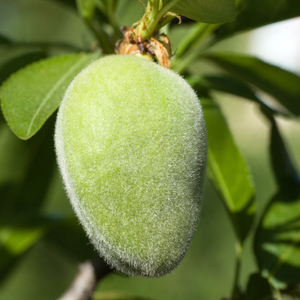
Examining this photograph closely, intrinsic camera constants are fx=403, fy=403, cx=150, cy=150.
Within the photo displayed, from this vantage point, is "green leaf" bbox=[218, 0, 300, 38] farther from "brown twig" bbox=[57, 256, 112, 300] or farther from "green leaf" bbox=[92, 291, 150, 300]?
"green leaf" bbox=[92, 291, 150, 300]

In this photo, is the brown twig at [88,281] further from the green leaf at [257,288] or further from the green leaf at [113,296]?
the green leaf at [257,288]

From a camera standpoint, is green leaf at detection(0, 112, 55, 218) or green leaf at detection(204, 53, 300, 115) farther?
green leaf at detection(0, 112, 55, 218)

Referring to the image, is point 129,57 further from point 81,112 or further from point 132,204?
point 132,204

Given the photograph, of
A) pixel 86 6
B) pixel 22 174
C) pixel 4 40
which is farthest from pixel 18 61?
pixel 22 174

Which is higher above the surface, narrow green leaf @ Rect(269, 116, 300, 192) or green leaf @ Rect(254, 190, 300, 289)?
narrow green leaf @ Rect(269, 116, 300, 192)

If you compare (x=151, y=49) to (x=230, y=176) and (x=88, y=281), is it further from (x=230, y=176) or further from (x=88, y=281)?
(x=88, y=281)

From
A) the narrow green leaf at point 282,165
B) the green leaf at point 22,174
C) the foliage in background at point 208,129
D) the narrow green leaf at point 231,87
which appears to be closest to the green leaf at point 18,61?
the foliage in background at point 208,129

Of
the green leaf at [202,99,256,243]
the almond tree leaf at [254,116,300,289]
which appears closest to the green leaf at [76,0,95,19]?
the green leaf at [202,99,256,243]
